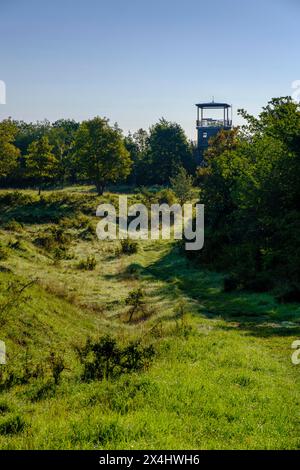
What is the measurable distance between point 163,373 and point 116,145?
6093cm

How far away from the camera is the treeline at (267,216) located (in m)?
27.4

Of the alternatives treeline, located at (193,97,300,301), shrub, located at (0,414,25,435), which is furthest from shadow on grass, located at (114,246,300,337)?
shrub, located at (0,414,25,435)

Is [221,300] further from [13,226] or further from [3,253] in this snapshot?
[13,226]

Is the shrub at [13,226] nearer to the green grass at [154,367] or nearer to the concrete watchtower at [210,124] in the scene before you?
the green grass at [154,367]

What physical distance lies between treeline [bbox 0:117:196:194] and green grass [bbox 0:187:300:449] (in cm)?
3804

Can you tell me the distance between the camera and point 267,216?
2973cm

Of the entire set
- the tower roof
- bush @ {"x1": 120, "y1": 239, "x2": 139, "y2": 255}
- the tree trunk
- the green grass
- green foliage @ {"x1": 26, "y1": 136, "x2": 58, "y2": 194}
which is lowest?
the green grass

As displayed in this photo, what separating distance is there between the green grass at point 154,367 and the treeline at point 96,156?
3804 centimetres

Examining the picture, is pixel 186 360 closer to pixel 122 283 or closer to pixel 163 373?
pixel 163 373

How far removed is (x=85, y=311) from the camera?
866 inches

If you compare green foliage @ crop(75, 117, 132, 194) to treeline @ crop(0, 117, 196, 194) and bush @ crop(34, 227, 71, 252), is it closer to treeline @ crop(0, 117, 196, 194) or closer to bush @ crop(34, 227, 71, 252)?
treeline @ crop(0, 117, 196, 194)

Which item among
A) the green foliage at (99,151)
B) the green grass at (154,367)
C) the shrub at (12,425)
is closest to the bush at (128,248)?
the green grass at (154,367)

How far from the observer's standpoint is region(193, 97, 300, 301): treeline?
27.4 meters

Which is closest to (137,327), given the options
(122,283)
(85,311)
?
(85,311)
